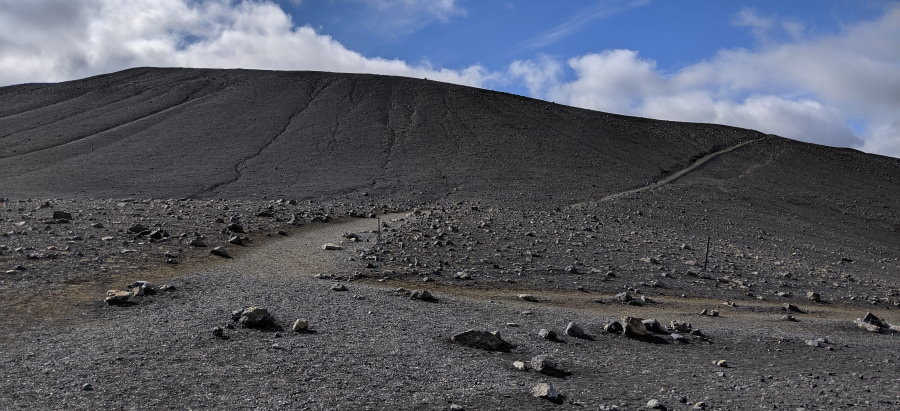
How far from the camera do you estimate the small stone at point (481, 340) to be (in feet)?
30.4

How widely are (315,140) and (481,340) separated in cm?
3867

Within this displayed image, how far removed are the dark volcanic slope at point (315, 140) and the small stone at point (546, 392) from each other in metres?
25.9

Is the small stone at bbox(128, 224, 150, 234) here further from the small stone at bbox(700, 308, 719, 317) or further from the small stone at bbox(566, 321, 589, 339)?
the small stone at bbox(700, 308, 719, 317)

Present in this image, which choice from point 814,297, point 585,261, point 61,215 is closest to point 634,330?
point 585,261

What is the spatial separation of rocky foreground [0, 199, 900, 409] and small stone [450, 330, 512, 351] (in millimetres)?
29

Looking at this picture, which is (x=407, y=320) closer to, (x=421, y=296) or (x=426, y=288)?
(x=421, y=296)

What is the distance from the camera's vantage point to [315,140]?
46250 millimetres

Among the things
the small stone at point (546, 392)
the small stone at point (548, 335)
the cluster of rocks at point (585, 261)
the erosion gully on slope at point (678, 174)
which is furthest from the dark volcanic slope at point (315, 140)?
the small stone at point (546, 392)

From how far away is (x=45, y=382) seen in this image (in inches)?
277

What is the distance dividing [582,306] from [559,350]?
147 inches

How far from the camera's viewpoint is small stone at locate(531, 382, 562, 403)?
7547 millimetres

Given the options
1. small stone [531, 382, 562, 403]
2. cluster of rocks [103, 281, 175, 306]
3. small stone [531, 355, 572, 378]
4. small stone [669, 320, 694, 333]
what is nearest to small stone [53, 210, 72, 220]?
cluster of rocks [103, 281, 175, 306]

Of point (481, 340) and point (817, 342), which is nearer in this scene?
point (481, 340)

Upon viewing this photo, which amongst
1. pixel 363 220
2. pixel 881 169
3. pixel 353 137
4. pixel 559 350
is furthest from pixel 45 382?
pixel 881 169
